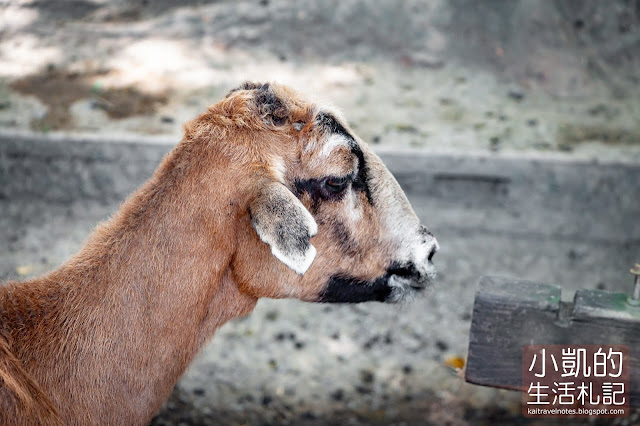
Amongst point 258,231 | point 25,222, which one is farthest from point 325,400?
point 25,222

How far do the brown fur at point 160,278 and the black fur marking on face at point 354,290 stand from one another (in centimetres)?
30

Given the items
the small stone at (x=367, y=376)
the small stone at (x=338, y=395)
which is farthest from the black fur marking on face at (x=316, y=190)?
the small stone at (x=367, y=376)

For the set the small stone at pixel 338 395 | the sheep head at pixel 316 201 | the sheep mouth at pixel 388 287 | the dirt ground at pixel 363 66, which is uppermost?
the sheep head at pixel 316 201

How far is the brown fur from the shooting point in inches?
123

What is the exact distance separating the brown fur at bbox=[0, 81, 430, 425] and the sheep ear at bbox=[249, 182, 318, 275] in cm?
15

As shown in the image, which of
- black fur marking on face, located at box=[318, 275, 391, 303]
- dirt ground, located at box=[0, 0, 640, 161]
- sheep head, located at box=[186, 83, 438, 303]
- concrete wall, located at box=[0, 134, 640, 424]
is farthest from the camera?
dirt ground, located at box=[0, 0, 640, 161]

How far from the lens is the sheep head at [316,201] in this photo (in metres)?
3.27

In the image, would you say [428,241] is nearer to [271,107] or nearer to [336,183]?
[336,183]

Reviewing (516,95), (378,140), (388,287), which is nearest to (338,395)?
(388,287)

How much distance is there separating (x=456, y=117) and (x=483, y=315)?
5.47m

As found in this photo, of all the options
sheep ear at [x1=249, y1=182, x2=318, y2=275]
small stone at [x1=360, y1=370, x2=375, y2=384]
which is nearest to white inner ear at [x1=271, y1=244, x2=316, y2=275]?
sheep ear at [x1=249, y1=182, x2=318, y2=275]

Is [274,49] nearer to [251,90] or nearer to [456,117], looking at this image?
[456,117]

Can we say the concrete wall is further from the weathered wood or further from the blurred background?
the weathered wood

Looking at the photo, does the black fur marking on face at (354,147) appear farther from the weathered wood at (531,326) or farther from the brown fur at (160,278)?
Answer: the weathered wood at (531,326)
